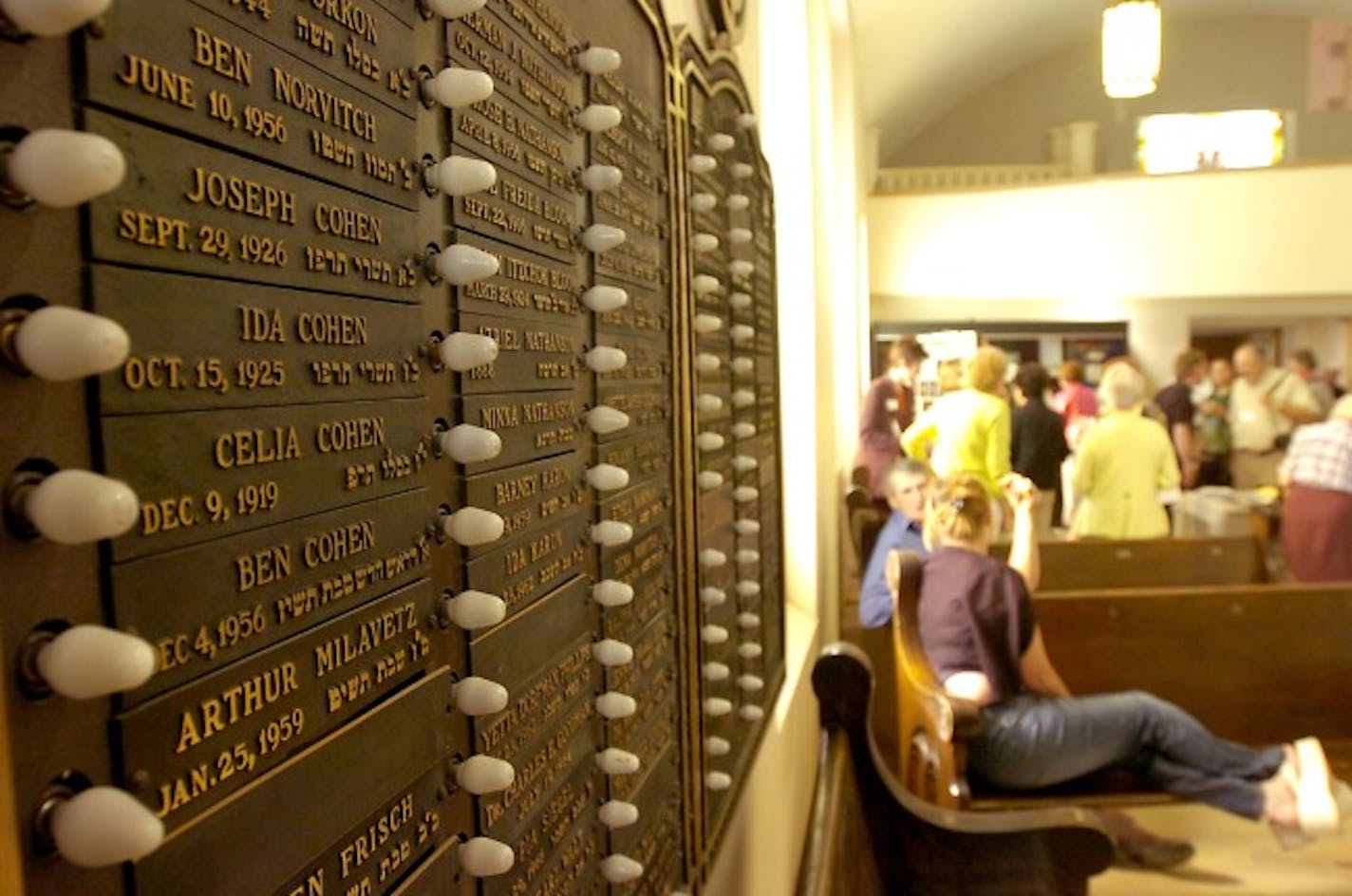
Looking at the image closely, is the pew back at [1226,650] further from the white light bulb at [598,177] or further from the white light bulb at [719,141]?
the white light bulb at [598,177]

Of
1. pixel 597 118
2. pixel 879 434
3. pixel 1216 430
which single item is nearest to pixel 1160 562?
pixel 879 434

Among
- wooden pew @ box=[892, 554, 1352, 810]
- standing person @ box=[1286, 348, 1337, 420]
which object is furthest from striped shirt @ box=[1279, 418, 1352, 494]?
standing person @ box=[1286, 348, 1337, 420]

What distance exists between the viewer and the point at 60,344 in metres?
0.50

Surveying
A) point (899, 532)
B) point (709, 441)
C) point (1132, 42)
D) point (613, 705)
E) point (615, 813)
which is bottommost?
point (899, 532)

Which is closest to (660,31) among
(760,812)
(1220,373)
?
(760,812)

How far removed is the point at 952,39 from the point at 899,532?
29.6ft

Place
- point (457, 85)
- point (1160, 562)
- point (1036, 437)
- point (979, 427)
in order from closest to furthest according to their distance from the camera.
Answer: point (457, 85), point (1160, 562), point (979, 427), point (1036, 437)

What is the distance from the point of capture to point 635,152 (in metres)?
1.66

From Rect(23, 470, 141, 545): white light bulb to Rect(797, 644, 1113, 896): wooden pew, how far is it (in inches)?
86.0

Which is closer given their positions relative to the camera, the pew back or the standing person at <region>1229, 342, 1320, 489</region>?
the pew back

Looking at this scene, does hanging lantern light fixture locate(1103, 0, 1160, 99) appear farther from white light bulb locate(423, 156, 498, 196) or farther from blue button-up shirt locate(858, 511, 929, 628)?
white light bulb locate(423, 156, 498, 196)

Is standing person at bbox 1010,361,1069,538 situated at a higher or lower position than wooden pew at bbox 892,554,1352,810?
higher

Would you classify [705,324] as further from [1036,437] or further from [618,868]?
[1036,437]

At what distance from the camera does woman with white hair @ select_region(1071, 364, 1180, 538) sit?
6410mm
